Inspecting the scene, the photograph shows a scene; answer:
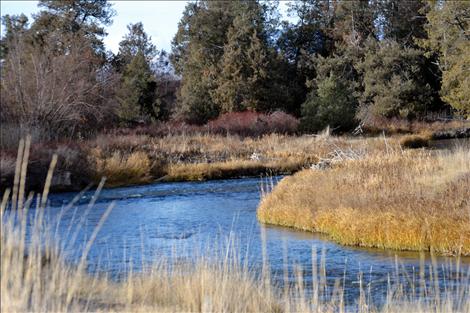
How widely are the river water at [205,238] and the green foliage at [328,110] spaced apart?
18.5 m

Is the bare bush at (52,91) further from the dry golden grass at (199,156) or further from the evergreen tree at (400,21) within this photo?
the evergreen tree at (400,21)

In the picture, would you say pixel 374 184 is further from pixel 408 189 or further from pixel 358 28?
pixel 358 28

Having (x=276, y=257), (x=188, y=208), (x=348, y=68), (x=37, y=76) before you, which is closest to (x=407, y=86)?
(x=348, y=68)

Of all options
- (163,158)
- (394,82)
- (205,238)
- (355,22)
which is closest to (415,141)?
(394,82)

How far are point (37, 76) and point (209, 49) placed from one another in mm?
22742

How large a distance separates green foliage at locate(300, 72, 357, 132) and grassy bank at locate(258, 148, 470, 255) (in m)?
25.7

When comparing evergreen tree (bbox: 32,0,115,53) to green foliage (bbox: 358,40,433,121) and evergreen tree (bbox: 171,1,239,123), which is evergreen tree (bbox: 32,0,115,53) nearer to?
evergreen tree (bbox: 171,1,239,123)

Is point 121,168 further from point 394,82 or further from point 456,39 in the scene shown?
point 394,82

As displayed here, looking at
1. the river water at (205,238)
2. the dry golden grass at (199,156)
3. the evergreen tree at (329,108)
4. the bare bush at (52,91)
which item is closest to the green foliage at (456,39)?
the dry golden grass at (199,156)

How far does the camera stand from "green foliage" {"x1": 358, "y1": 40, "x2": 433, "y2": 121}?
51844 mm

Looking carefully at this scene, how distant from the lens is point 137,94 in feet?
168

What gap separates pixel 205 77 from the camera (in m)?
53.9

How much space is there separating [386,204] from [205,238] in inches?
167

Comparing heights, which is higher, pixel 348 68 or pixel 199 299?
pixel 348 68
